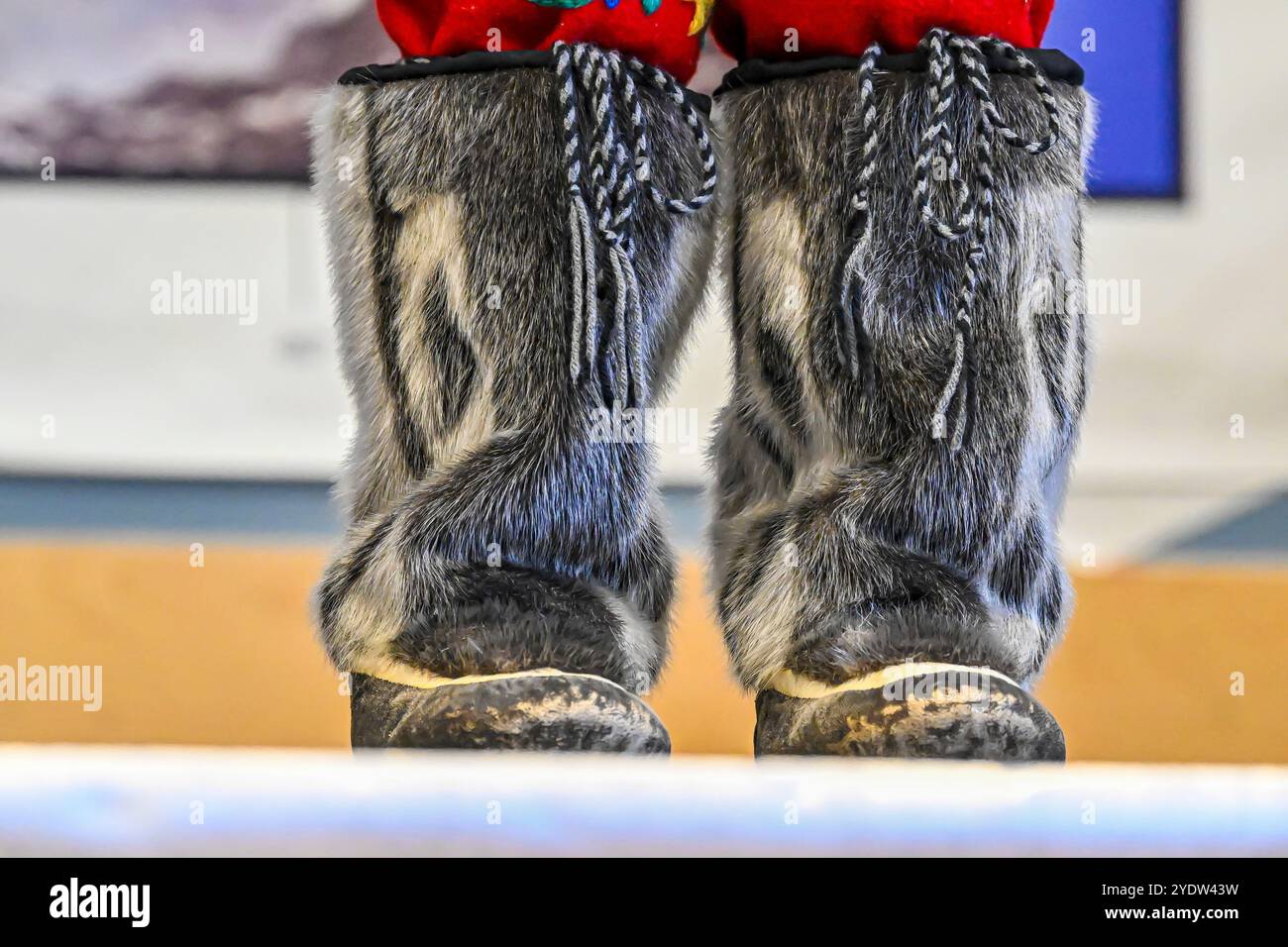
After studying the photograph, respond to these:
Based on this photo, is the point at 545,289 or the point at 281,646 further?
the point at 281,646

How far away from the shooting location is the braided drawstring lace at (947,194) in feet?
1.53

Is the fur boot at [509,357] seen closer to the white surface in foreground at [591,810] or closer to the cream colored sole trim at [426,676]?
the cream colored sole trim at [426,676]

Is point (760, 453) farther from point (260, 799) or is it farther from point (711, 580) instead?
point (260, 799)

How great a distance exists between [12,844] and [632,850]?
12 cm

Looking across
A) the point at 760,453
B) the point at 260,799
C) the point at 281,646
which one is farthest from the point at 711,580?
the point at 281,646

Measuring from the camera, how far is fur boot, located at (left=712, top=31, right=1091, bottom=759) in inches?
18.2

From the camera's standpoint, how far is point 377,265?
0.49m

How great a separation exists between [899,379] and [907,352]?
0.01 m

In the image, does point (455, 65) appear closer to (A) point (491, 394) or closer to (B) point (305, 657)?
(A) point (491, 394)

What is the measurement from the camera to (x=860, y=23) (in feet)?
1.58

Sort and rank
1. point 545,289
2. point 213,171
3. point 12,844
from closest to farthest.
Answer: point 12,844 < point 545,289 < point 213,171

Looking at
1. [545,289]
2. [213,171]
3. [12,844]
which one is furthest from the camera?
[213,171]

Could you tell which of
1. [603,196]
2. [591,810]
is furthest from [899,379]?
[591,810]
